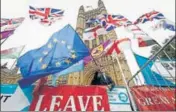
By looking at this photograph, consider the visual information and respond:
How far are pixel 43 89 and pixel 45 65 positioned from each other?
95 centimetres

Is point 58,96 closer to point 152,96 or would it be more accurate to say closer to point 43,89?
point 43,89

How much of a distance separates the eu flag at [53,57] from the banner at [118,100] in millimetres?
1516

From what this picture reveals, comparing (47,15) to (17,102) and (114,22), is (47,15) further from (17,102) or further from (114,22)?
(17,102)

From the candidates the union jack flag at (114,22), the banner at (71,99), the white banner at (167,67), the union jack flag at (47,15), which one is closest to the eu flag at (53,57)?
the banner at (71,99)

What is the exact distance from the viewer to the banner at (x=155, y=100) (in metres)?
5.46

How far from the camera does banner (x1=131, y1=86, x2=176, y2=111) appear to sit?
5.46m

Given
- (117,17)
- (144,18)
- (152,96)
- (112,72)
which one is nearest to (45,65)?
(152,96)

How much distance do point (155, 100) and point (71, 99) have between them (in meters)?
2.23

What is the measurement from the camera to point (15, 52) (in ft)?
29.9

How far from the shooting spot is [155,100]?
5824 mm

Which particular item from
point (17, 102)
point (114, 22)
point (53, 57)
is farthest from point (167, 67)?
point (114, 22)

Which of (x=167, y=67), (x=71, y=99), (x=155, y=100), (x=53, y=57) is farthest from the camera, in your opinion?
(x=71, y=99)

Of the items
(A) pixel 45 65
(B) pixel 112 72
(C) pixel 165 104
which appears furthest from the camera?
(B) pixel 112 72

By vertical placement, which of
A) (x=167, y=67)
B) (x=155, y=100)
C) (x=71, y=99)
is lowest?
(x=71, y=99)
